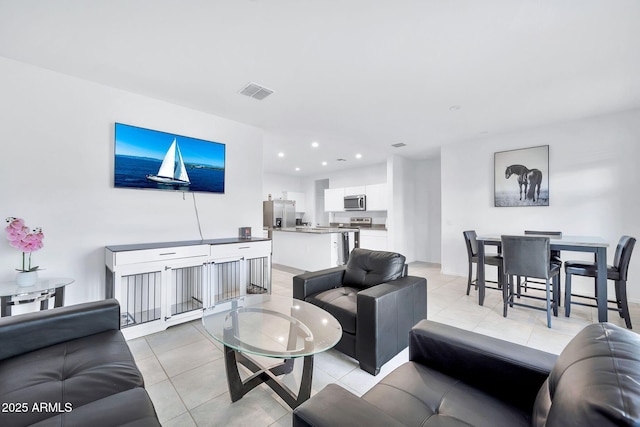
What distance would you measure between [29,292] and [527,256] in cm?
470

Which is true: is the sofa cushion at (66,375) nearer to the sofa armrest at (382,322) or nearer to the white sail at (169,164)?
the sofa armrest at (382,322)

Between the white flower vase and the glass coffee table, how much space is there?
1544 millimetres

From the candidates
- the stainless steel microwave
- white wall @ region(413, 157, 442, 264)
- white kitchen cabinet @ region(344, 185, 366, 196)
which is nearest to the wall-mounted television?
the stainless steel microwave

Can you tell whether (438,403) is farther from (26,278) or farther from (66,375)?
(26,278)

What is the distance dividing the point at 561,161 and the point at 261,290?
491 centimetres

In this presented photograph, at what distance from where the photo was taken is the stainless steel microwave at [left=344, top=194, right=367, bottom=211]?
7.04 meters

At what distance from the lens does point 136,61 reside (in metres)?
2.39

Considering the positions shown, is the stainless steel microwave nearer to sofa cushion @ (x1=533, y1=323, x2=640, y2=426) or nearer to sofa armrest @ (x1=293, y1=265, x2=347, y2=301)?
sofa armrest @ (x1=293, y1=265, x2=347, y2=301)

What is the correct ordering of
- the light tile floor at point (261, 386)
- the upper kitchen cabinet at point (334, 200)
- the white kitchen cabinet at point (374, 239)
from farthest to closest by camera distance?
the upper kitchen cabinet at point (334, 200) → the white kitchen cabinet at point (374, 239) → the light tile floor at point (261, 386)

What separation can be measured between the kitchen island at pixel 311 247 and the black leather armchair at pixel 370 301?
2.22 metres

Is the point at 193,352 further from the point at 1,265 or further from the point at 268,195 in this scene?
the point at 268,195

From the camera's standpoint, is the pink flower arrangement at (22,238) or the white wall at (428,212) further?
the white wall at (428,212)

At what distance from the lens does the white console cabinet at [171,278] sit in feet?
8.52

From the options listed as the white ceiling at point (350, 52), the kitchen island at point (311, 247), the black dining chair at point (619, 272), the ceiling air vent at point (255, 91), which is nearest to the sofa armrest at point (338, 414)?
the white ceiling at point (350, 52)
